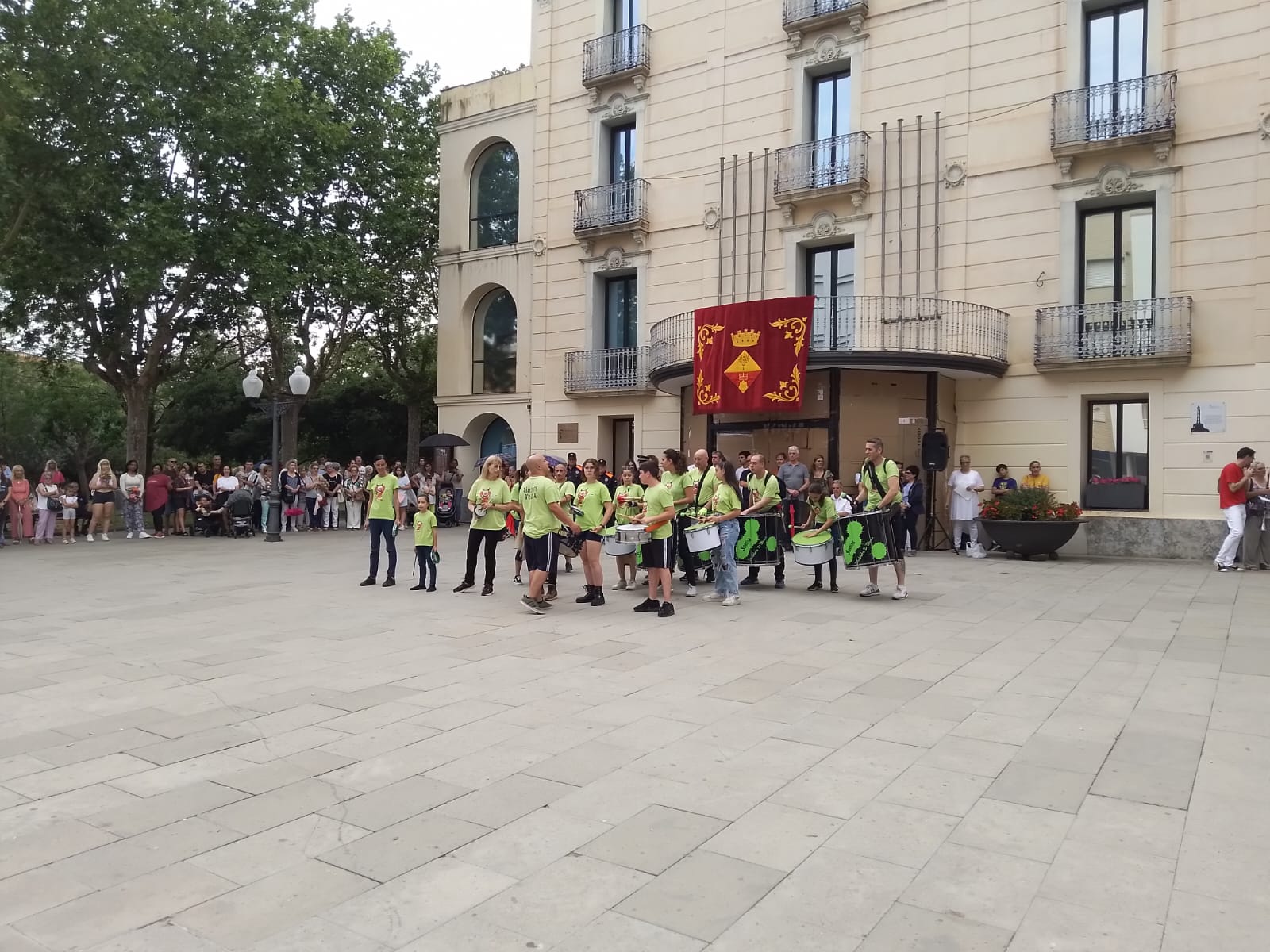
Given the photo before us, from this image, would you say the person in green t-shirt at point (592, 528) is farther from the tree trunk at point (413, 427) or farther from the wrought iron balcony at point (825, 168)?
the tree trunk at point (413, 427)

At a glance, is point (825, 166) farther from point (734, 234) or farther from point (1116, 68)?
point (1116, 68)

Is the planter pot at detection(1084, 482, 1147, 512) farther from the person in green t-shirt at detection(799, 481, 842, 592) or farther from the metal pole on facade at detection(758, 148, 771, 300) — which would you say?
the person in green t-shirt at detection(799, 481, 842, 592)

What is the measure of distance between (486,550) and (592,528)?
156 centimetres

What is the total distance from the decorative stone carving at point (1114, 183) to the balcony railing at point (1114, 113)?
56 cm

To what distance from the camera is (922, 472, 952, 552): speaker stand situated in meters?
18.2

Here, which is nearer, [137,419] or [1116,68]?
[1116,68]

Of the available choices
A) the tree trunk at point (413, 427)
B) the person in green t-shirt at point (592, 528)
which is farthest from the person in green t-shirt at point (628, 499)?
the tree trunk at point (413, 427)

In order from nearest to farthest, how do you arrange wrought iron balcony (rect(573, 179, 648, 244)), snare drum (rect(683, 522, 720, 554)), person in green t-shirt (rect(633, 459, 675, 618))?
person in green t-shirt (rect(633, 459, 675, 618)) → snare drum (rect(683, 522, 720, 554)) → wrought iron balcony (rect(573, 179, 648, 244))

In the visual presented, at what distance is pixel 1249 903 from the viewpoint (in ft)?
10.9

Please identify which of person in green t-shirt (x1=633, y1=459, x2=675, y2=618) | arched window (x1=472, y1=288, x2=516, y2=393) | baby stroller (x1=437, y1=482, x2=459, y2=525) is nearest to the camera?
person in green t-shirt (x1=633, y1=459, x2=675, y2=618)

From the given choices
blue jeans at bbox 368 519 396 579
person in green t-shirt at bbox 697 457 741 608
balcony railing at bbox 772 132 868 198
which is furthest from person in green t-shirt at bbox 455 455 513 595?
balcony railing at bbox 772 132 868 198

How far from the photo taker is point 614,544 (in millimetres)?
10734

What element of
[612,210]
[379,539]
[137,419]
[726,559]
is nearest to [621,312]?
[612,210]

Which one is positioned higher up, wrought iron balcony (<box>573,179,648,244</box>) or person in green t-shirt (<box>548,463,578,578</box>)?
wrought iron balcony (<box>573,179,648,244</box>)
